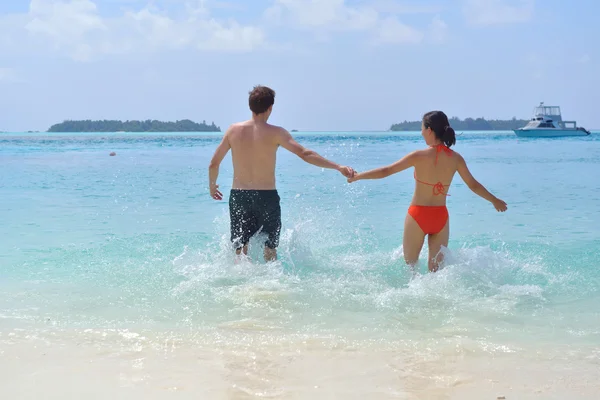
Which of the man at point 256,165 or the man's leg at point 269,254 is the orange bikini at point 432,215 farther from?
the man's leg at point 269,254

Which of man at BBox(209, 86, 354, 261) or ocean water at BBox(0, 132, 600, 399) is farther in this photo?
man at BBox(209, 86, 354, 261)

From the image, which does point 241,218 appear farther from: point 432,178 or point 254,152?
point 432,178

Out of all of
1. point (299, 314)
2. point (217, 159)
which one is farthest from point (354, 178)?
point (299, 314)

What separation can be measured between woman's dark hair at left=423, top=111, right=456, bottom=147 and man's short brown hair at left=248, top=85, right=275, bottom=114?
1.36m

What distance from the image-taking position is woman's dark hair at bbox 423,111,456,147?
5328mm

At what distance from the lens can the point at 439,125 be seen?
534 cm

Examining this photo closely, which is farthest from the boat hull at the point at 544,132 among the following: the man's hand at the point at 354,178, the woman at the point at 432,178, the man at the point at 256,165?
the man at the point at 256,165

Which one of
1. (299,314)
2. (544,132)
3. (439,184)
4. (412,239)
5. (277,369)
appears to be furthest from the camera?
(544,132)

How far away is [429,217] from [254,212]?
60.8 inches

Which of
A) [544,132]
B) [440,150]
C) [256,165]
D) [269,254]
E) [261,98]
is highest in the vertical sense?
[544,132]

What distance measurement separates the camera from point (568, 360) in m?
3.93

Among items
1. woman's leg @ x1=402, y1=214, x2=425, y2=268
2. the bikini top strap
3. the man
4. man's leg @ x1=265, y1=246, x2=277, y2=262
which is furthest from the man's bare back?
the bikini top strap

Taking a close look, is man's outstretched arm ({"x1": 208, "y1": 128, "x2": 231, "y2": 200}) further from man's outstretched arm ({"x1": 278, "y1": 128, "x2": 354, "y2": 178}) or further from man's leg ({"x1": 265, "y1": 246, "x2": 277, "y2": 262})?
man's leg ({"x1": 265, "y1": 246, "x2": 277, "y2": 262})

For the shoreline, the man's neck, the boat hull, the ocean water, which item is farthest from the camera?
the boat hull
